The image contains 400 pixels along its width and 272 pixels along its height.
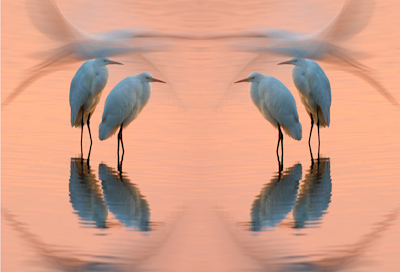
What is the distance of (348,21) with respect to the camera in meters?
7.96

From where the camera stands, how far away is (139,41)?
8047mm

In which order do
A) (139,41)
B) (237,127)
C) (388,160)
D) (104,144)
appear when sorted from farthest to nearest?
(139,41) < (237,127) < (104,144) < (388,160)

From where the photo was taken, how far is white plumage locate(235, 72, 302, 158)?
20.7 feet

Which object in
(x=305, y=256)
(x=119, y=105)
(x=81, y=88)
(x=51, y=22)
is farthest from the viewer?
(x=51, y=22)

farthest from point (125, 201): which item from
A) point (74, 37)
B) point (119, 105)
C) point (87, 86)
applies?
point (74, 37)

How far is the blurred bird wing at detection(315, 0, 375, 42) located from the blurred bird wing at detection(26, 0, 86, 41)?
3.38 m

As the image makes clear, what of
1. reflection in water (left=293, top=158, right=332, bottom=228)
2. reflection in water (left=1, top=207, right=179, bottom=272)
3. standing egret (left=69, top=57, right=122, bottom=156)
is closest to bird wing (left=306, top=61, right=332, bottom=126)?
reflection in water (left=293, top=158, right=332, bottom=228)

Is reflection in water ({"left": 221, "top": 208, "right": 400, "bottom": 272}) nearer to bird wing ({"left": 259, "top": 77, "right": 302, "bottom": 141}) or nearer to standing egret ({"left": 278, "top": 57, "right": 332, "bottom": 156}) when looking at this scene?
bird wing ({"left": 259, "top": 77, "right": 302, "bottom": 141})

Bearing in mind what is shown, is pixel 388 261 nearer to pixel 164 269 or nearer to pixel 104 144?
pixel 164 269

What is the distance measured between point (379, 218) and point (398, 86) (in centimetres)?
636

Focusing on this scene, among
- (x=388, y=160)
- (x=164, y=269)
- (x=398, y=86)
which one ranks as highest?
(x=398, y=86)

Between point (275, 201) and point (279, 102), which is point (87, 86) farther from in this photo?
point (275, 201)

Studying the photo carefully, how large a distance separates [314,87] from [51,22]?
12.1ft

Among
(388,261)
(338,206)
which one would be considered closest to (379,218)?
(338,206)
